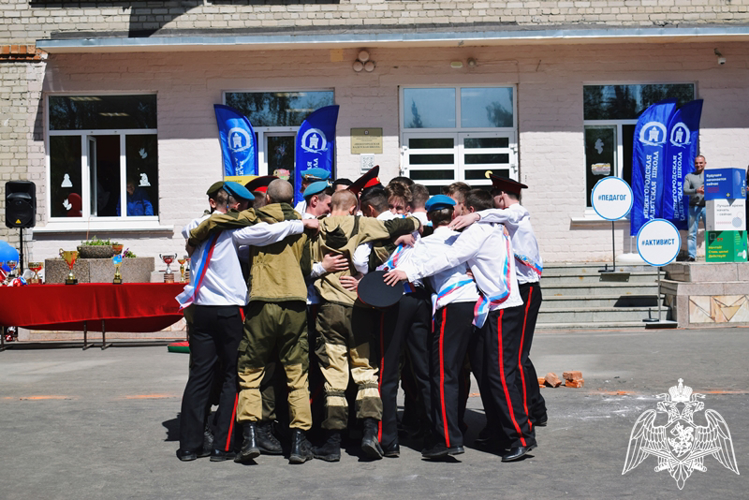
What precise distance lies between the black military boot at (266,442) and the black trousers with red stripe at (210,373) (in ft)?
0.69

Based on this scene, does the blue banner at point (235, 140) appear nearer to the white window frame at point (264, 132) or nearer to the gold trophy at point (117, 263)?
the white window frame at point (264, 132)

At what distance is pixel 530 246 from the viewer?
250 inches

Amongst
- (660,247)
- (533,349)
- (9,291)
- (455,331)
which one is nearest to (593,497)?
(455,331)

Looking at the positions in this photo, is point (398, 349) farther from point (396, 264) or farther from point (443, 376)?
point (396, 264)

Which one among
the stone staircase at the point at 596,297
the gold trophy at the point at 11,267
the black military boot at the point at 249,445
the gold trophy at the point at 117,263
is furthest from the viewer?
the stone staircase at the point at 596,297

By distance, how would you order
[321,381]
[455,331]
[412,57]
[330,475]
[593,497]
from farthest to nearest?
[412,57] → [321,381] → [455,331] → [330,475] → [593,497]

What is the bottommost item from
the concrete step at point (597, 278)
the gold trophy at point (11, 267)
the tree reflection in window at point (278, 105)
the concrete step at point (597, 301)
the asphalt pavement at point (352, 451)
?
the asphalt pavement at point (352, 451)

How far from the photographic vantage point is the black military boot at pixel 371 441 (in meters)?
5.49

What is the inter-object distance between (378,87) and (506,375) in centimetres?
1052

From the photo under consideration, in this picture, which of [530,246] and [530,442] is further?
[530,246]

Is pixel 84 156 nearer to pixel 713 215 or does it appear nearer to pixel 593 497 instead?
pixel 713 215

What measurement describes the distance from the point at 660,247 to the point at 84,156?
10.6 m

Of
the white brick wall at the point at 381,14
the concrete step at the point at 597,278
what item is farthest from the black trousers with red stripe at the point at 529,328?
the white brick wall at the point at 381,14

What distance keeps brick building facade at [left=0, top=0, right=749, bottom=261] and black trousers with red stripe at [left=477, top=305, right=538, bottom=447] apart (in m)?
9.85
